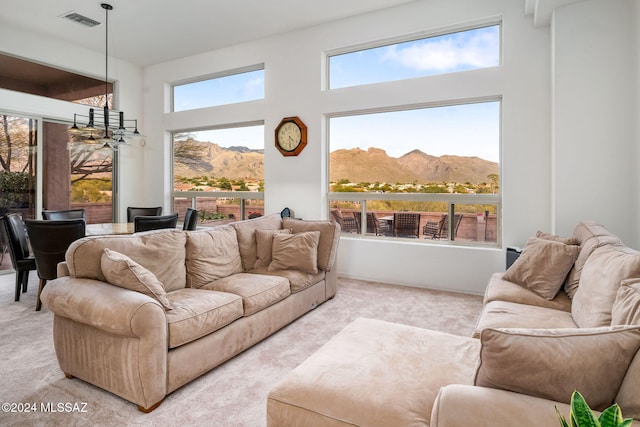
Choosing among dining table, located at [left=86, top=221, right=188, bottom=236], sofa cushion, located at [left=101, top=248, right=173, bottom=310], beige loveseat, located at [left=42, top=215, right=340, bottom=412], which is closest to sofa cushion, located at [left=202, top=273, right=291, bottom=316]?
beige loveseat, located at [left=42, top=215, right=340, bottom=412]

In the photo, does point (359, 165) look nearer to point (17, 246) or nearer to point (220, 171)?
point (220, 171)

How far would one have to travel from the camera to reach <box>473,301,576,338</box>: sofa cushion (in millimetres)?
2010

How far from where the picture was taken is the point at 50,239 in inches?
135

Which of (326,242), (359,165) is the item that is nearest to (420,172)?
(359,165)

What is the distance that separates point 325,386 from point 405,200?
351cm

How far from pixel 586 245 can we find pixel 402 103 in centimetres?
269

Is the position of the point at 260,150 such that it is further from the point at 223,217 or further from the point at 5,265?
the point at 5,265

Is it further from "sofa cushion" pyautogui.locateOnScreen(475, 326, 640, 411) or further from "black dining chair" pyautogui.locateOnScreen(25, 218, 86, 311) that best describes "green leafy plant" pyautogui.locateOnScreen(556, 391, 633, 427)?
"black dining chair" pyautogui.locateOnScreen(25, 218, 86, 311)

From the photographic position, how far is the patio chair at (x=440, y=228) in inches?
174

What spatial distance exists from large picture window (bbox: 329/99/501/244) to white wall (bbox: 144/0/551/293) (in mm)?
179

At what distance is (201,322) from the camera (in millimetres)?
2238

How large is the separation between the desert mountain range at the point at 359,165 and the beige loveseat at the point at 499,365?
1.96 m

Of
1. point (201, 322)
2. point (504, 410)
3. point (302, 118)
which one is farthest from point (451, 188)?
point (504, 410)

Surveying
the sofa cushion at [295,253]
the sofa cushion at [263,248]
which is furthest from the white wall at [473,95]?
the sofa cushion at [263,248]
